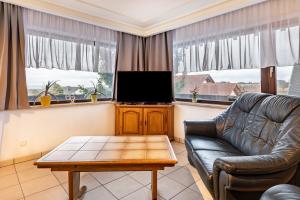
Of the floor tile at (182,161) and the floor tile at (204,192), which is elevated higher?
the floor tile at (182,161)

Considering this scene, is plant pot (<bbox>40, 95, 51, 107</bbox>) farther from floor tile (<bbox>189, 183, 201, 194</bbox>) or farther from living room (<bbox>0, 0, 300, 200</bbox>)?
floor tile (<bbox>189, 183, 201, 194</bbox>)

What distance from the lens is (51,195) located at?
190 cm

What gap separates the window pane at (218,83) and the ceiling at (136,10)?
975 millimetres

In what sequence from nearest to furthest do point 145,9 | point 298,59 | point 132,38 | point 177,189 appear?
point 177,189 < point 298,59 < point 145,9 < point 132,38

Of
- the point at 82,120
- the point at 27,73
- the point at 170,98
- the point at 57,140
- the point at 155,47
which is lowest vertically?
the point at 57,140

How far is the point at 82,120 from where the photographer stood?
11.0 feet

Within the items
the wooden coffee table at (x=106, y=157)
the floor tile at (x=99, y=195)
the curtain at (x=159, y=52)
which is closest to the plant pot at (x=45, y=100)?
the wooden coffee table at (x=106, y=157)

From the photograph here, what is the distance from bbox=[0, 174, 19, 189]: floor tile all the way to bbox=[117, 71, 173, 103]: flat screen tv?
196cm

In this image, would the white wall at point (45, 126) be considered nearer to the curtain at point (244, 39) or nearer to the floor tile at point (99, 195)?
the floor tile at point (99, 195)

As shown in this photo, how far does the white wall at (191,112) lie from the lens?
3104 millimetres

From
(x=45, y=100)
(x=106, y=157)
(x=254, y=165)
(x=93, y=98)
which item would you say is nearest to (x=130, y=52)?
(x=93, y=98)

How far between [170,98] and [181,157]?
3.77ft

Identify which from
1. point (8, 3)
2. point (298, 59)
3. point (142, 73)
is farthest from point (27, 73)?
point (298, 59)

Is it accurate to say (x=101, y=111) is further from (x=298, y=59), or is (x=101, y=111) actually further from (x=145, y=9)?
(x=298, y=59)
